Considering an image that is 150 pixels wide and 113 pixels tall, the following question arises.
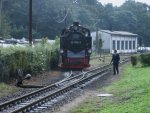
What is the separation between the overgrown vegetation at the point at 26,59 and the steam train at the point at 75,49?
147cm

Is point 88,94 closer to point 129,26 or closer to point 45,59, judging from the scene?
point 45,59

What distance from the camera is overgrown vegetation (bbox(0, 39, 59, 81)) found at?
24.2 m

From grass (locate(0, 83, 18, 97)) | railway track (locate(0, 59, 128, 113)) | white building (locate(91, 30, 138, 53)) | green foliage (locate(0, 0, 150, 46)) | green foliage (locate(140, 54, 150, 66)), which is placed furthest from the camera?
white building (locate(91, 30, 138, 53))

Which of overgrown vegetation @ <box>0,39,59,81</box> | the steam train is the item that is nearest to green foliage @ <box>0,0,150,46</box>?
the steam train

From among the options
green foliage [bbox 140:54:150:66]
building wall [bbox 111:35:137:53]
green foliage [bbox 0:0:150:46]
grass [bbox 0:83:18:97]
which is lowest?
grass [bbox 0:83:18:97]

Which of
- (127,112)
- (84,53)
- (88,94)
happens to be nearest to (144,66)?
(84,53)

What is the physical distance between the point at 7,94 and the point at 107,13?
11276 centimetres

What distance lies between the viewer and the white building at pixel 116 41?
289ft

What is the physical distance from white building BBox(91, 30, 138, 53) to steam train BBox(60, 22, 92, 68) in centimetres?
4839

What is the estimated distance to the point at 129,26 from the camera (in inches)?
5017

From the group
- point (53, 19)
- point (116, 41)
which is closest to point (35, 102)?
point (116, 41)

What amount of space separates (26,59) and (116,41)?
2485 inches

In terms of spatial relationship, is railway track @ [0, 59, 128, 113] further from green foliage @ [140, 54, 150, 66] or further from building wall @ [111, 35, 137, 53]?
building wall @ [111, 35, 137, 53]

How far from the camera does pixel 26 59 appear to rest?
28766mm
